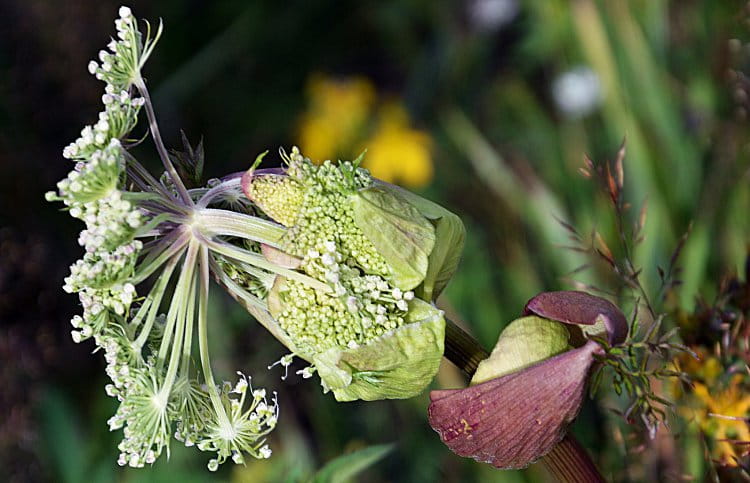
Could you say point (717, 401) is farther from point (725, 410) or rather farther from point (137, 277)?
point (137, 277)

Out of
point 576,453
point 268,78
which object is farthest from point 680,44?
point 576,453

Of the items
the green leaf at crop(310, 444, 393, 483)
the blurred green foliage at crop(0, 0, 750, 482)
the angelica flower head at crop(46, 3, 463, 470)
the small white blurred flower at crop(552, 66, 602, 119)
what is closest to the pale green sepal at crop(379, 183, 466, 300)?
the angelica flower head at crop(46, 3, 463, 470)

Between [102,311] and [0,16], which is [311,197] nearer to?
[102,311]

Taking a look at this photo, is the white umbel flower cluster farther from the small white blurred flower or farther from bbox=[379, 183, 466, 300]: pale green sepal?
the small white blurred flower

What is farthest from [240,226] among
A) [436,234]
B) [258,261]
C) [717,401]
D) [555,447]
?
[717,401]

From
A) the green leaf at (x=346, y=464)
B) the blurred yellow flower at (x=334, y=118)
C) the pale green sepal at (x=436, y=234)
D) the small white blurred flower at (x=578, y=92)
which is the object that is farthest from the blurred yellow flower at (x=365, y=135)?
the pale green sepal at (x=436, y=234)

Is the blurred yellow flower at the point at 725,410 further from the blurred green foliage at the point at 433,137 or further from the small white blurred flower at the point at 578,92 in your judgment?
the small white blurred flower at the point at 578,92
